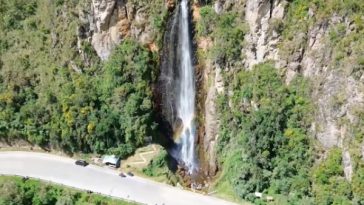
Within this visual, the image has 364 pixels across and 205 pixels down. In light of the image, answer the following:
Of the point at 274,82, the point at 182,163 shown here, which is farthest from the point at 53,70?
the point at 274,82

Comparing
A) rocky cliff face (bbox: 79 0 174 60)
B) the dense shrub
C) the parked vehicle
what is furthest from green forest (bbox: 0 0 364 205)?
the parked vehicle

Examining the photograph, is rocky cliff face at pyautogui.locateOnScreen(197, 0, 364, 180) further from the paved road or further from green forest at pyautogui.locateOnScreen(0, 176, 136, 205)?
green forest at pyautogui.locateOnScreen(0, 176, 136, 205)

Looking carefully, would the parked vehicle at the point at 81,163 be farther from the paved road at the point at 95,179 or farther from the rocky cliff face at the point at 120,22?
the rocky cliff face at the point at 120,22

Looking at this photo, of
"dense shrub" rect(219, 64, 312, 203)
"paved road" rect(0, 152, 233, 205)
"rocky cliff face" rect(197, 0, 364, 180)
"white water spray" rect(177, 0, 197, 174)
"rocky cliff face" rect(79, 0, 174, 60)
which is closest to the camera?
"rocky cliff face" rect(197, 0, 364, 180)

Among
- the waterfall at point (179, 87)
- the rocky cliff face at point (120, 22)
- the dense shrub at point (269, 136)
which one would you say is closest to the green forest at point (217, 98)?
the dense shrub at point (269, 136)

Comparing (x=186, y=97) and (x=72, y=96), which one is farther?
(x=186, y=97)

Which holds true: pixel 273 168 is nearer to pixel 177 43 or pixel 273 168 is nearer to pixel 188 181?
pixel 188 181

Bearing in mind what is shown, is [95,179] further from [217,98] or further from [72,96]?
[217,98]

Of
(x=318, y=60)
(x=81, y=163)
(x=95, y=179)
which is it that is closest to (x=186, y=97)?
(x=95, y=179)
